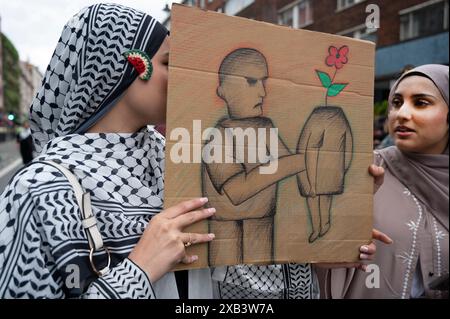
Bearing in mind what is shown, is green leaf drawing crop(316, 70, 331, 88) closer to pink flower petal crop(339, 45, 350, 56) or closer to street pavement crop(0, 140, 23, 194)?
pink flower petal crop(339, 45, 350, 56)

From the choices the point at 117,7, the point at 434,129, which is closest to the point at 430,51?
the point at 434,129

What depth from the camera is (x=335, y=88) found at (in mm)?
1179

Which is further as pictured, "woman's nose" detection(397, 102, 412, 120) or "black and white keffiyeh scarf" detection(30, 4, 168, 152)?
"woman's nose" detection(397, 102, 412, 120)

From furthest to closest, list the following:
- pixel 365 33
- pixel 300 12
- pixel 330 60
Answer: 1. pixel 300 12
2. pixel 365 33
3. pixel 330 60

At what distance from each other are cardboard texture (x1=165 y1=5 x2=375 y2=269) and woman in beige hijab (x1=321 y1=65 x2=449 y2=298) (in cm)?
32

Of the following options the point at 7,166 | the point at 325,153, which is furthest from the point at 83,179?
the point at 7,166

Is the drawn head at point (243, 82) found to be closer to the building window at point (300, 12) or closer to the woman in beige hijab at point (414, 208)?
the woman in beige hijab at point (414, 208)

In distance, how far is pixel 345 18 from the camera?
10336mm

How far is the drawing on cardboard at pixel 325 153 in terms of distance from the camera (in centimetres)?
114

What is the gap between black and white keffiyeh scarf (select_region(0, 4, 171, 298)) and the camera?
0.92 metres

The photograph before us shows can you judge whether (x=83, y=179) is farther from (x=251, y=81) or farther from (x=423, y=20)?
(x=423, y=20)

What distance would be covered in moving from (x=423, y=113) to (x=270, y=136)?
71cm

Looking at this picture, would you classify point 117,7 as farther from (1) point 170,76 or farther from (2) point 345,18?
(2) point 345,18

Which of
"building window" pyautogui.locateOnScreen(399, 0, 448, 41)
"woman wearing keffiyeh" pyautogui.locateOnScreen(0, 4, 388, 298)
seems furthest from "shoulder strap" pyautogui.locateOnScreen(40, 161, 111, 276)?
"building window" pyautogui.locateOnScreen(399, 0, 448, 41)
